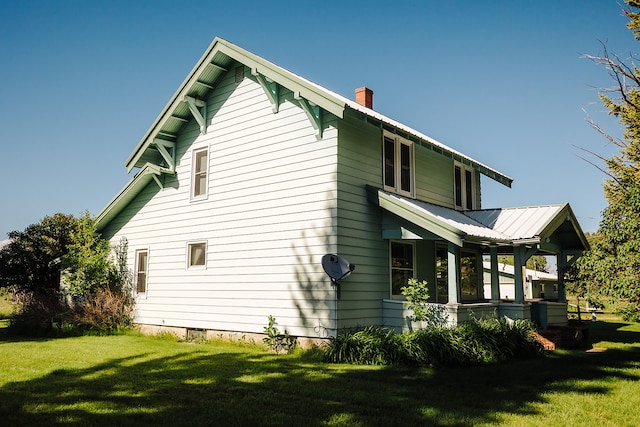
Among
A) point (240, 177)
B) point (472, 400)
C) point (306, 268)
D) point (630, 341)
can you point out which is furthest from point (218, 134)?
point (630, 341)

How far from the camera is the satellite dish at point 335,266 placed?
39.4 ft

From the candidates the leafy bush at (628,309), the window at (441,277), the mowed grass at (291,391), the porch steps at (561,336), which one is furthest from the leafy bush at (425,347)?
the window at (441,277)

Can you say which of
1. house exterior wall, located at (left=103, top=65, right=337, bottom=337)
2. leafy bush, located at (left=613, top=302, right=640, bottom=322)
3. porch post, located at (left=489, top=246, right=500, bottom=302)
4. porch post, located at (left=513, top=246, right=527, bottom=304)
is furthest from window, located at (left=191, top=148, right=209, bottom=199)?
leafy bush, located at (left=613, top=302, right=640, bottom=322)

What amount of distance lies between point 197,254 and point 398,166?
22.8 feet

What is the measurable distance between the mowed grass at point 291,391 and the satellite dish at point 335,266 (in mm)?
1992

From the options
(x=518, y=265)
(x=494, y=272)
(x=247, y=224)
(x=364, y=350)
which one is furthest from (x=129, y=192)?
(x=518, y=265)

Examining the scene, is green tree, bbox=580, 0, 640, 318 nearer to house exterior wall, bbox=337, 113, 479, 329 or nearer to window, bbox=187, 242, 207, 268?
house exterior wall, bbox=337, 113, 479, 329

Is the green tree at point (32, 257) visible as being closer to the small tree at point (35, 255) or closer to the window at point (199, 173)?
the small tree at point (35, 255)

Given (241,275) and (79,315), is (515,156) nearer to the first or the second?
(241,275)

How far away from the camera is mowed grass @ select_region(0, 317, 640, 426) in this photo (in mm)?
6734

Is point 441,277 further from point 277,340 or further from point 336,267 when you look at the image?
point 277,340

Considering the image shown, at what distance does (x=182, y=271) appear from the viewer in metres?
16.4

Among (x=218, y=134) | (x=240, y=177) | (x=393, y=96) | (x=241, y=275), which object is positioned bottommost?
(x=241, y=275)

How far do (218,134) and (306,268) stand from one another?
5748 millimetres
